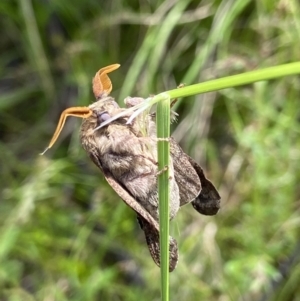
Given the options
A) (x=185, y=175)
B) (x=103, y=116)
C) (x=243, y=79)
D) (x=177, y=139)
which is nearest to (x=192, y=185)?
(x=185, y=175)

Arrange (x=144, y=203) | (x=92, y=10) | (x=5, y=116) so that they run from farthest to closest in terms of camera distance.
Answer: (x=5, y=116) → (x=92, y=10) → (x=144, y=203)

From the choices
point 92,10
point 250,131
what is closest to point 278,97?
point 250,131

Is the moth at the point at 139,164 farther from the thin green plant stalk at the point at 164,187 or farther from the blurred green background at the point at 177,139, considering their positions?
the blurred green background at the point at 177,139

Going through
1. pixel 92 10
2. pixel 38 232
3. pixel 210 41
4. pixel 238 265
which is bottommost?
pixel 38 232

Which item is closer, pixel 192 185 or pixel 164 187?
pixel 164 187

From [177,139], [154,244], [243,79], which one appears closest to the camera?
[243,79]

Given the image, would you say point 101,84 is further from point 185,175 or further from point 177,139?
point 177,139

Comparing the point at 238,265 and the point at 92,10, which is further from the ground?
the point at 92,10

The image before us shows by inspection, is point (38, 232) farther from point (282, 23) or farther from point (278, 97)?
point (282, 23)
